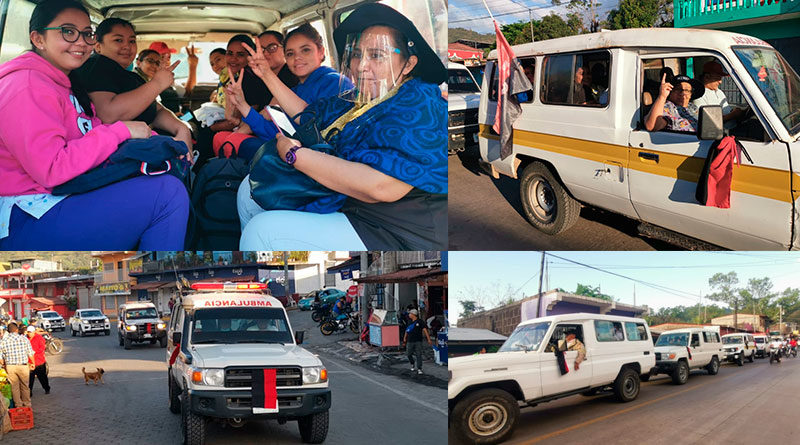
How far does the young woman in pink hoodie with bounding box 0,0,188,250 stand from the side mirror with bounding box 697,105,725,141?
4.06 metres

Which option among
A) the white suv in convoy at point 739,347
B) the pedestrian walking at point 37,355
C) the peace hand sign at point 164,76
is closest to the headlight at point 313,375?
the peace hand sign at point 164,76

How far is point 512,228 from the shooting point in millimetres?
7578

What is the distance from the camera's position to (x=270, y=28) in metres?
5.82

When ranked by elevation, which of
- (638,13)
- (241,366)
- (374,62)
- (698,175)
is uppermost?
(638,13)

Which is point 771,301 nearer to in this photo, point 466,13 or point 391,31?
point 391,31

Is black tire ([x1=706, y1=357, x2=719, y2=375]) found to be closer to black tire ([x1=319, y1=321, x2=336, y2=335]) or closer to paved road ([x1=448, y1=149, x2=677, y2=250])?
paved road ([x1=448, y1=149, x2=677, y2=250])

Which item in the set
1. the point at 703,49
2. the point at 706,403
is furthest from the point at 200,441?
the point at 703,49

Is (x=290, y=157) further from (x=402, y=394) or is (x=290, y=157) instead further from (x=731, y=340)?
(x=402, y=394)

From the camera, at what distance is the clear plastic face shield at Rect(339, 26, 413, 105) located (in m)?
5.79

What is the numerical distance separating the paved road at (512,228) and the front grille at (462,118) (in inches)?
52.2

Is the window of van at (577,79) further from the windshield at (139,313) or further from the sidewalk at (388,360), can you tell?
the windshield at (139,313)

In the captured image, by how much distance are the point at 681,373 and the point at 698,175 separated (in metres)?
1.51

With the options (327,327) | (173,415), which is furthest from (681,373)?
(327,327)

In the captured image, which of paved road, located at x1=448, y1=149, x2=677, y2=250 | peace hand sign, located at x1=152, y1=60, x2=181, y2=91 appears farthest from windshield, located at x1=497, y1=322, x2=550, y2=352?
peace hand sign, located at x1=152, y1=60, x2=181, y2=91
